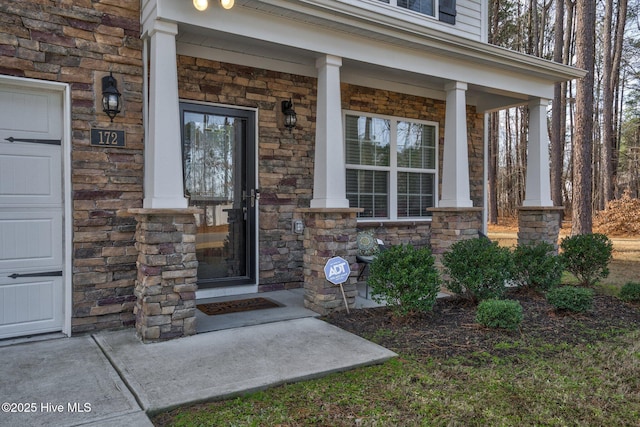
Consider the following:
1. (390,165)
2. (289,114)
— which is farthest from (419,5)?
(289,114)

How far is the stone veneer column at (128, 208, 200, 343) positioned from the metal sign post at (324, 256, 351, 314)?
1.30 meters

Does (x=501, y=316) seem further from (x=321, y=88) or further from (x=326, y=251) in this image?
(x=321, y=88)

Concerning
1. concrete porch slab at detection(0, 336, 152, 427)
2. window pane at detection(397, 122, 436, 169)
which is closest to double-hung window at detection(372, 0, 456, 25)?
window pane at detection(397, 122, 436, 169)

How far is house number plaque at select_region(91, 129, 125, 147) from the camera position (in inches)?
148

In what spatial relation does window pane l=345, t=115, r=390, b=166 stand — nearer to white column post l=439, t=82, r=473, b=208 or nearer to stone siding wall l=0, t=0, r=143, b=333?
white column post l=439, t=82, r=473, b=208

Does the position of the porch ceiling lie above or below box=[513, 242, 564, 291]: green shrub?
above

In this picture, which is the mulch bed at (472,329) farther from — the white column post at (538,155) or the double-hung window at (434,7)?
the double-hung window at (434,7)

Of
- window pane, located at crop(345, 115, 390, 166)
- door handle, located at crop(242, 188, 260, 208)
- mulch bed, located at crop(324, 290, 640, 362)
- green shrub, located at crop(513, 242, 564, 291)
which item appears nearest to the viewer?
mulch bed, located at crop(324, 290, 640, 362)

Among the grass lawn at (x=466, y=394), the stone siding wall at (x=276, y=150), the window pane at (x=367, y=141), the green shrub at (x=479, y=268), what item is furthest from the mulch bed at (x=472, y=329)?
the window pane at (x=367, y=141)

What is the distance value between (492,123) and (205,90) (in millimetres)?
16909

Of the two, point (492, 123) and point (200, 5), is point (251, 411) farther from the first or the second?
point (492, 123)

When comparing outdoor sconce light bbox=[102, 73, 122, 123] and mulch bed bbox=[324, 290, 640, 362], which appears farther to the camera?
outdoor sconce light bbox=[102, 73, 122, 123]

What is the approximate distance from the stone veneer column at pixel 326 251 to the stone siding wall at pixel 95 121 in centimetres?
168

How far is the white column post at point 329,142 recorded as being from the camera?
14.7 ft
